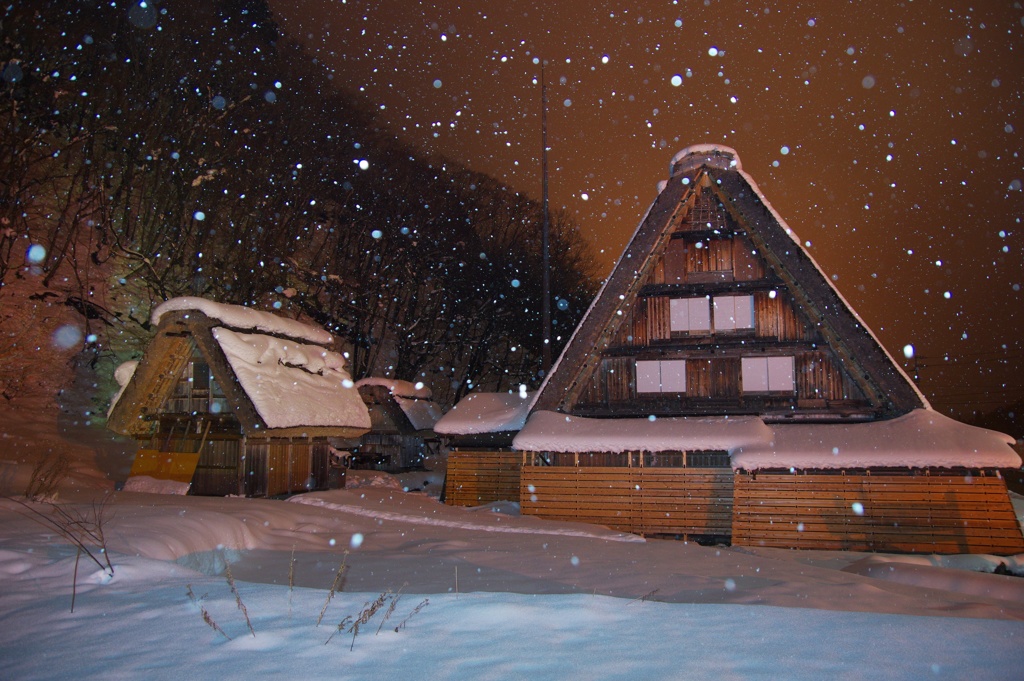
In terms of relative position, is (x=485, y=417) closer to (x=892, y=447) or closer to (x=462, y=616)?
(x=892, y=447)

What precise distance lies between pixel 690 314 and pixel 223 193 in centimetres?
1799

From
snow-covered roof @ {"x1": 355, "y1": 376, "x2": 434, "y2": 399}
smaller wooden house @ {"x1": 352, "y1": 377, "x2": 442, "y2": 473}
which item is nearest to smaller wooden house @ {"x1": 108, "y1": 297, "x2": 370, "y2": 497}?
snow-covered roof @ {"x1": 355, "y1": 376, "x2": 434, "y2": 399}

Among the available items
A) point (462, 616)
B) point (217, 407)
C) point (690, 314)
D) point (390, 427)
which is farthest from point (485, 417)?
point (462, 616)

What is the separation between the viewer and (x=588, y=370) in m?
14.8

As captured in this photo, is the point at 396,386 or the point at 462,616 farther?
the point at 396,386

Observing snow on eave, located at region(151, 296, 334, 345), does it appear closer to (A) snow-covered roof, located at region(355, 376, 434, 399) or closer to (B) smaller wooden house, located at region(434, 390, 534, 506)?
(B) smaller wooden house, located at region(434, 390, 534, 506)

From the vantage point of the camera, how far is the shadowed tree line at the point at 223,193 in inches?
746

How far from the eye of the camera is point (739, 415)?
45.1 feet

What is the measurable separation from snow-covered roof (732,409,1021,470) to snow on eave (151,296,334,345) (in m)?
11.4

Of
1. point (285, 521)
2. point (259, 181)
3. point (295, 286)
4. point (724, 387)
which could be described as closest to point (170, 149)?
point (259, 181)

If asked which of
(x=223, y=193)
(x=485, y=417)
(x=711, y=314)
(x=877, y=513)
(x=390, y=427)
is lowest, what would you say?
(x=877, y=513)

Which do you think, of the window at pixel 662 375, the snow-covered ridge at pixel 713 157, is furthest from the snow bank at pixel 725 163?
the window at pixel 662 375

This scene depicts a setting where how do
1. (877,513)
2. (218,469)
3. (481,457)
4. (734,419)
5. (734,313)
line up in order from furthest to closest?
(481,457) → (218,469) → (734,313) → (734,419) → (877,513)

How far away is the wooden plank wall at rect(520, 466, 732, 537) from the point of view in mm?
12938
